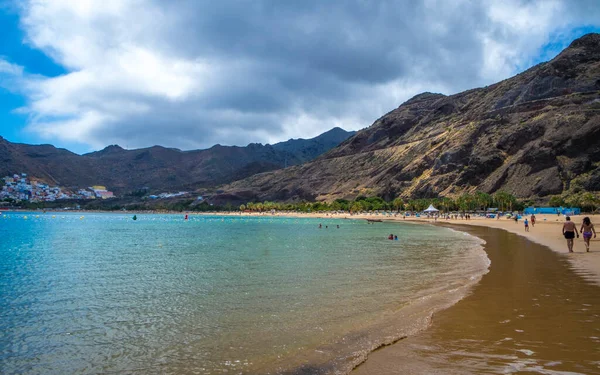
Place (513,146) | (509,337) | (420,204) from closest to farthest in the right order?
(509,337) < (420,204) < (513,146)

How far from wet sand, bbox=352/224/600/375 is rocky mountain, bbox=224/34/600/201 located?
109775 millimetres

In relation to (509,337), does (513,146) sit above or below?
above

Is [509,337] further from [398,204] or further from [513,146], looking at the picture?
[513,146]

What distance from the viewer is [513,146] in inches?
5310

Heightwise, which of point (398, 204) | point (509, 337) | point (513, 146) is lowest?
point (509, 337)

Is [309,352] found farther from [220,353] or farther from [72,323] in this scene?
[72,323]

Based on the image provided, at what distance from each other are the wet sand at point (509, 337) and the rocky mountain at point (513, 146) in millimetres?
109775

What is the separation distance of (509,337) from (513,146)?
14378 cm

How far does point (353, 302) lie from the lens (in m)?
12.8

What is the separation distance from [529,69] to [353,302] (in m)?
218

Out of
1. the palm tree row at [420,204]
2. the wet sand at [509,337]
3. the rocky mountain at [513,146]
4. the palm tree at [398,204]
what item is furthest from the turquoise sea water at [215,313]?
the palm tree at [398,204]

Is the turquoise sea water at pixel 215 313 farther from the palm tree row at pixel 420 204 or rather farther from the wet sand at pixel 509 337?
the palm tree row at pixel 420 204

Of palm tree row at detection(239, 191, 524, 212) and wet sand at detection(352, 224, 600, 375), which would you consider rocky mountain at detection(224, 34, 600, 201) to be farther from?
wet sand at detection(352, 224, 600, 375)

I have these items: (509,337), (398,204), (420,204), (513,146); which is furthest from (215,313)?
(513,146)
